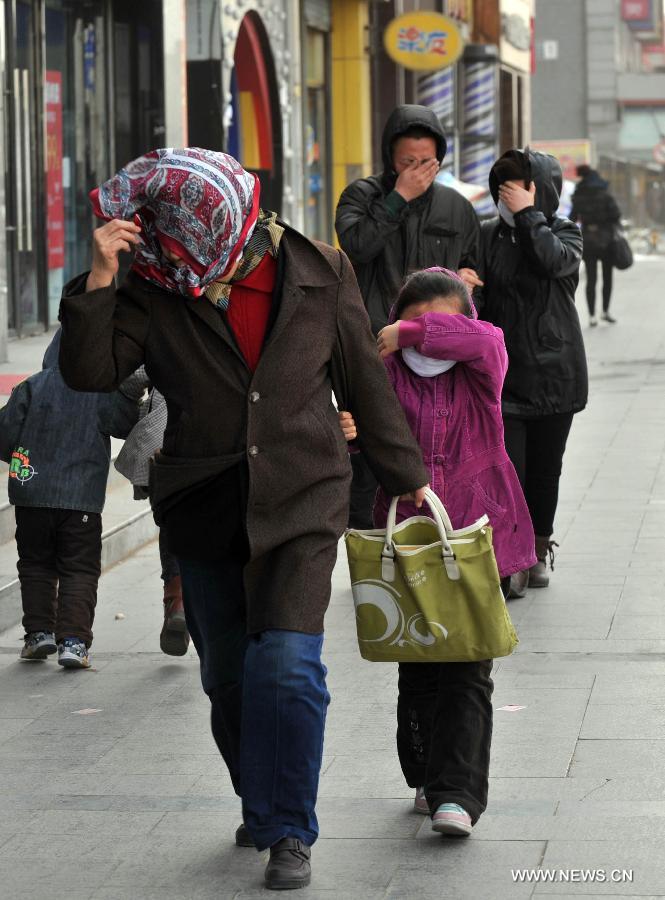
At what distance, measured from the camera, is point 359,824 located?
4562 mm

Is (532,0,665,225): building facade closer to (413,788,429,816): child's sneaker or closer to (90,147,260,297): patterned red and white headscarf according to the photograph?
(413,788,429,816): child's sneaker

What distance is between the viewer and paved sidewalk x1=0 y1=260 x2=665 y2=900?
13.7ft

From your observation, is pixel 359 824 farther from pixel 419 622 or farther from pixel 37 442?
pixel 37 442

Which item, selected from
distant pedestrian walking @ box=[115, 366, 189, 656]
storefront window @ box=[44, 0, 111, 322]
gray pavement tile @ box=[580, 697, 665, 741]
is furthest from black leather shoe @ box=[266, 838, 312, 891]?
storefront window @ box=[44, 0, 111, 322]

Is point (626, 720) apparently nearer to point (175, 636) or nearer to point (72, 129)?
point (175, 636)

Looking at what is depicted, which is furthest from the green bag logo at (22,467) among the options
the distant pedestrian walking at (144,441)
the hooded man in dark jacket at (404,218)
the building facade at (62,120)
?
the building facade at (62,120)

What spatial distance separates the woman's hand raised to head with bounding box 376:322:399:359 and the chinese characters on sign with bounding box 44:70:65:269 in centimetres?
1333

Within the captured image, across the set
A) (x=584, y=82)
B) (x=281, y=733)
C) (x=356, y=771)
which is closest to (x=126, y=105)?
(x=356, y=771)

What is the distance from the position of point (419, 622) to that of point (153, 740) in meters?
1.48

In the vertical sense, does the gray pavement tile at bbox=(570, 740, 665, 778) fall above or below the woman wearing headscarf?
below

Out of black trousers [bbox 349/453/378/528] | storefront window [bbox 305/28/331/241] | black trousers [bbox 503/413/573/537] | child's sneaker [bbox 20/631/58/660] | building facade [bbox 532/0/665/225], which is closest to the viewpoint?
child's sneaker [bbox 20/631/58/660]

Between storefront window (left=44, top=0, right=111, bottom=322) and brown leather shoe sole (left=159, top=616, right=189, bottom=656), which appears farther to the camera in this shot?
storefront window (left=44, top=0, right=111, bottom=322)

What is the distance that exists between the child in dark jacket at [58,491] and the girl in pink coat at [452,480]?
2.07m

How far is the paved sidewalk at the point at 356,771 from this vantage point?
4.19 m
